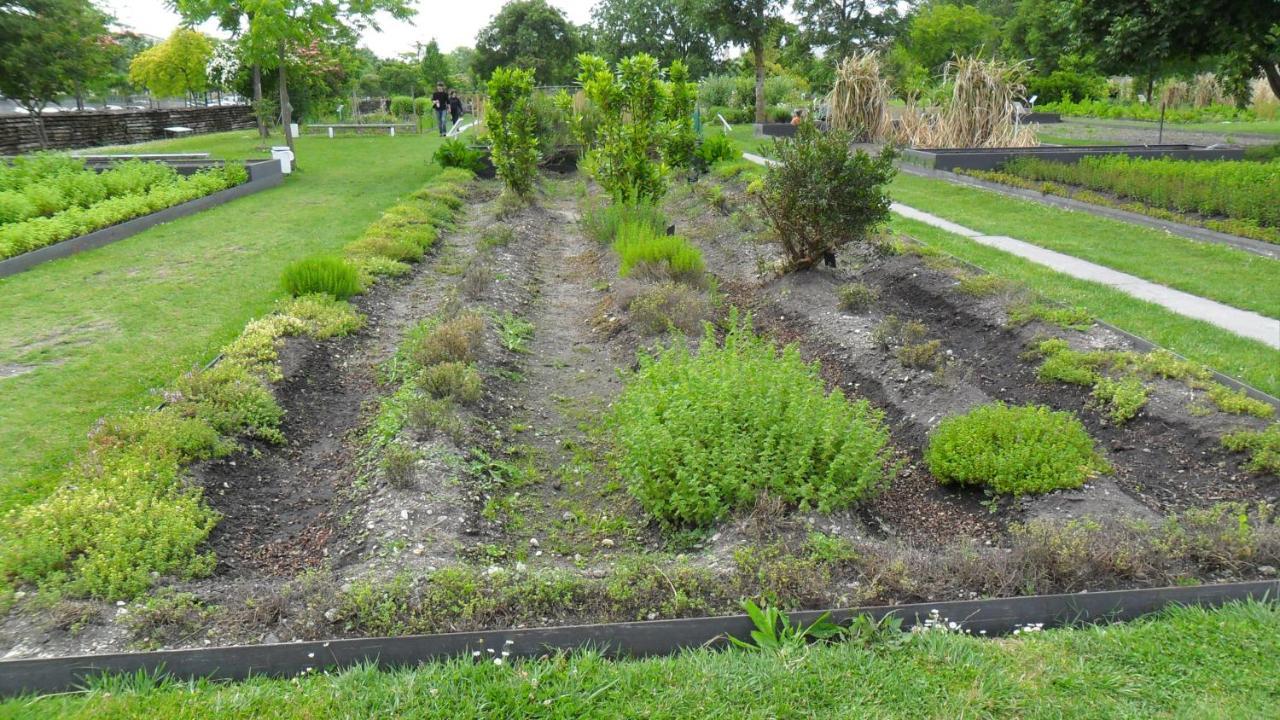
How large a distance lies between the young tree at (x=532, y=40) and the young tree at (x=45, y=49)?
80.2ft

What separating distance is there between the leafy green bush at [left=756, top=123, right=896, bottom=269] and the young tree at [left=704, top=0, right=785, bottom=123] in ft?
65.3

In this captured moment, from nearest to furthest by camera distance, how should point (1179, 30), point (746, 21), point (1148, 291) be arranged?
point (1148, 291) < point (1179, 30) < point (746, 21)

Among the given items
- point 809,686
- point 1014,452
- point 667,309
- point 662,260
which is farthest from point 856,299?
point 809,686

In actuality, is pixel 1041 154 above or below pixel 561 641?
above

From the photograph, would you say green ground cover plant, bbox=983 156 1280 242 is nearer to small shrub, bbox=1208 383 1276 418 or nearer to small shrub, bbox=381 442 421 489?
small shrub, bbox=1208 383 1276 418

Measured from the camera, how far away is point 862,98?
21.2 meters

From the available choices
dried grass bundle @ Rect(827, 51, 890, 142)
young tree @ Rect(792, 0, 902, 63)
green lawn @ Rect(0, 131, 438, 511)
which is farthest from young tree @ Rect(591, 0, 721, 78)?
green lawn @ Rect(0, 131, 438, 511)

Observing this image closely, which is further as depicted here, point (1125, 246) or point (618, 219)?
point (618, 219)

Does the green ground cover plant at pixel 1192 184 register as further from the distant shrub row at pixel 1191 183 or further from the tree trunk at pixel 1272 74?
the tree trunk at pixel 1272 74

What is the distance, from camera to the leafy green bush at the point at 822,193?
800 centimetres

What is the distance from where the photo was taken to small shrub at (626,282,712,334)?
6.90m

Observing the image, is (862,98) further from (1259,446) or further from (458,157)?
(1259,446)

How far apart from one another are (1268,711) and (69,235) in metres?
11.7

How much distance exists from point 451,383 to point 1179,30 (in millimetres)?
13151
